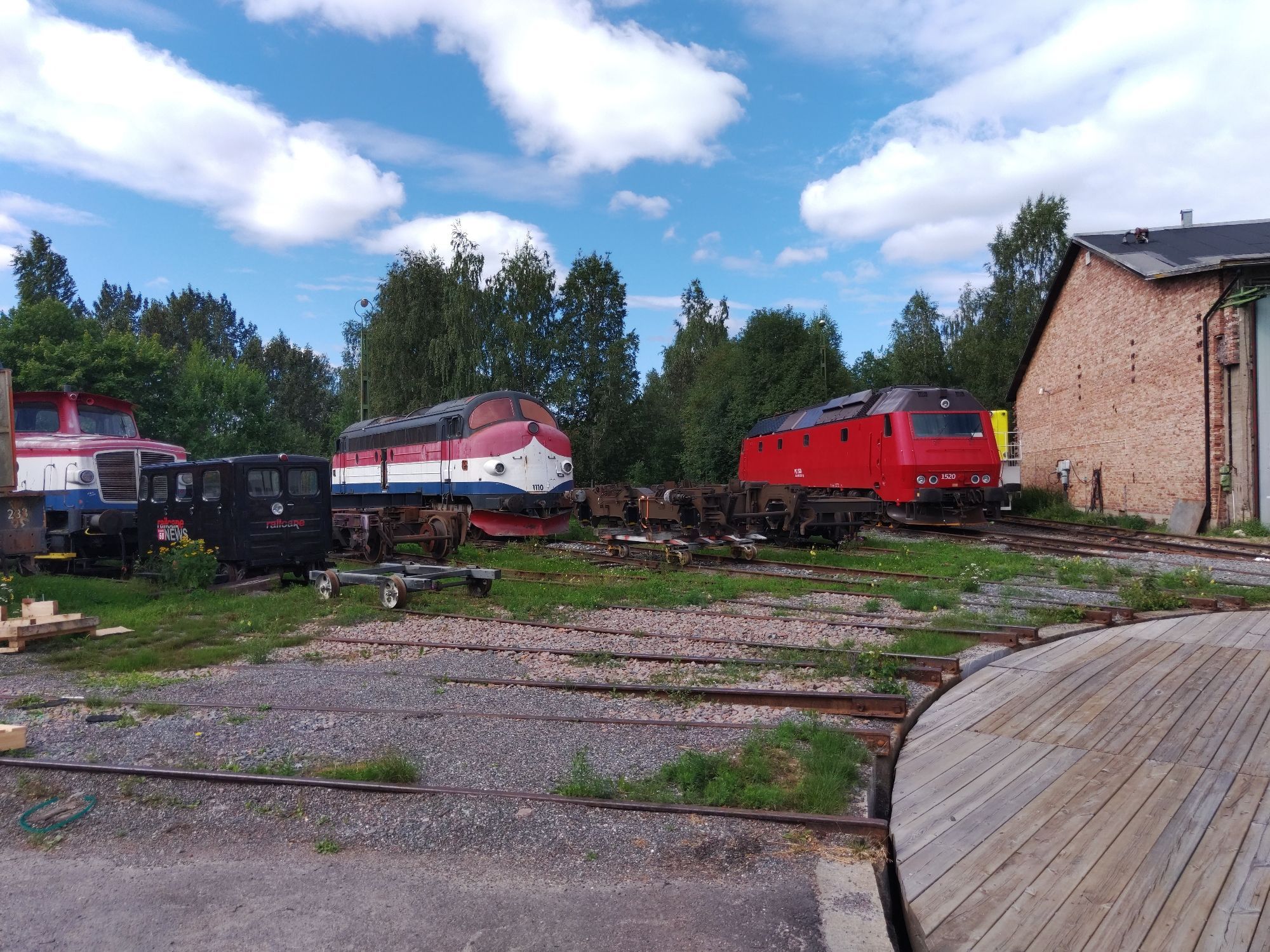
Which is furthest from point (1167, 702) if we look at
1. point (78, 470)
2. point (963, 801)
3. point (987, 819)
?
point (78, 470)

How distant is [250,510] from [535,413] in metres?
7.23

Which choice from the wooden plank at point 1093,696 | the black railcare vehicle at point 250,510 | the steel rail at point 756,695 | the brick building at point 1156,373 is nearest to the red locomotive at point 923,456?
the brick building at point 1156,373

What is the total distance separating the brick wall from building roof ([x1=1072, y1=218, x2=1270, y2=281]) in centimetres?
45

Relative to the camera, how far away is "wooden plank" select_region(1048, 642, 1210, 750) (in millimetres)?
4637

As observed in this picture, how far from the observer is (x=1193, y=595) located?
9.86 metres

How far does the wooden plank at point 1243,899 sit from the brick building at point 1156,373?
18.8 metres

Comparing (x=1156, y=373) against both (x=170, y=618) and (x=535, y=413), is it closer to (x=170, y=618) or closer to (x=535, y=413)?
(x=535, y=413)

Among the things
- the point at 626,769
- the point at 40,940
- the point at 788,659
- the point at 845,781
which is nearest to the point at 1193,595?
the point at 788,659

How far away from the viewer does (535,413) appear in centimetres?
1788

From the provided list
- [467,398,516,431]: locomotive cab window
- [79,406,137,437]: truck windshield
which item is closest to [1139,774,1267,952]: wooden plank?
[467,398,516,431]: locomotive cab window

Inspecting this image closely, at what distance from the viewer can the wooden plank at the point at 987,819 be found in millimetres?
3275

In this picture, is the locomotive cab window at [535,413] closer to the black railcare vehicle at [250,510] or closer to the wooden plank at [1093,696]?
the black railcare vehicle at [250,510]

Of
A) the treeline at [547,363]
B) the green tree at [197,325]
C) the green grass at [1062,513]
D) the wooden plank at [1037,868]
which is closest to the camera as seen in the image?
the wooden plank at [1037,868]

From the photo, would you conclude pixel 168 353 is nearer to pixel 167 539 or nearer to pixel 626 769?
pixel 167 539
